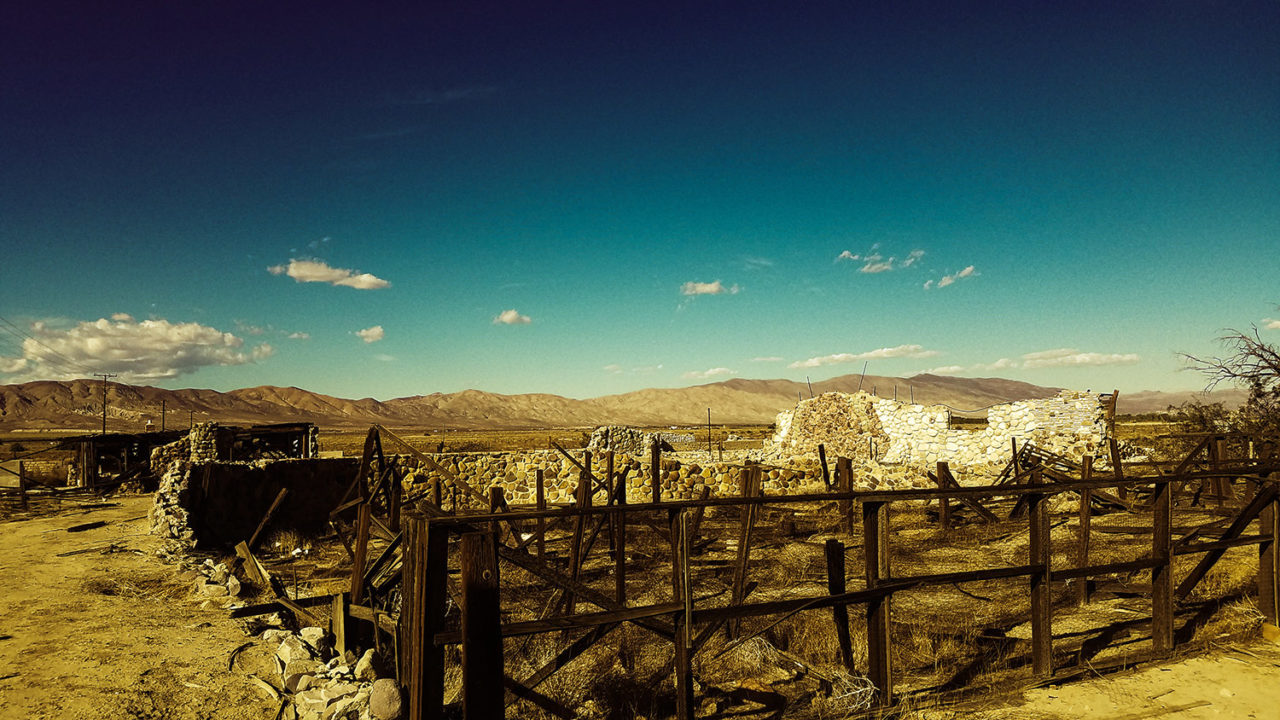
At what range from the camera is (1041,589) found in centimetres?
538

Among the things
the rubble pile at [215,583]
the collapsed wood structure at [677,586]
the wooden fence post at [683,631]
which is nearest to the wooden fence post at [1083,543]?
the collapsed wood structure at [677,586]

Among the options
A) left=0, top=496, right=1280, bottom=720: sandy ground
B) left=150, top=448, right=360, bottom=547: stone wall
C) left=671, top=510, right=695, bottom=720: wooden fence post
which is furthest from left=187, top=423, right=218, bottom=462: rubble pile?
left=671, top=510, right=695, bottom=720: wooden fence post

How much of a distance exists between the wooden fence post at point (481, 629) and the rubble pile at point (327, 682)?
1665 millimetres

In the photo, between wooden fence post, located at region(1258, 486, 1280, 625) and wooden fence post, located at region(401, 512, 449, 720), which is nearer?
wooden fence post, located at region(401, 512, 449, 720)

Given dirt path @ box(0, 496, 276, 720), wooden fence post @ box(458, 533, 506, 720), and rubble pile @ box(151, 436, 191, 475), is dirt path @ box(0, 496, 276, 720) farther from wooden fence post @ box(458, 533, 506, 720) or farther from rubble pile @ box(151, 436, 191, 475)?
rubble pile @ box(151, 436, 191, 475)

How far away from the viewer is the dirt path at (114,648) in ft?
17.1

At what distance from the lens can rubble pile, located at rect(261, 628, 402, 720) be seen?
16.0 ft

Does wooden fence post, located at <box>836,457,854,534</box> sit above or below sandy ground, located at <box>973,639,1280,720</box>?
above

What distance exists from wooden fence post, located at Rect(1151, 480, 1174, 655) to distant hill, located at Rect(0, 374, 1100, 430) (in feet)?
452

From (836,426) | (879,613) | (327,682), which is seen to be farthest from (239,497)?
(836,426)

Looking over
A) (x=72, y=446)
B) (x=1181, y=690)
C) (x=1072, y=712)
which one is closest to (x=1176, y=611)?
(x=1181, y=690)

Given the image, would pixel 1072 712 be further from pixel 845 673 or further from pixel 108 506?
pixel 108 506

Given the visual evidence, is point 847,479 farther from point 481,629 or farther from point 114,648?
point 114,648

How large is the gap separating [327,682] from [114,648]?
253 cm
